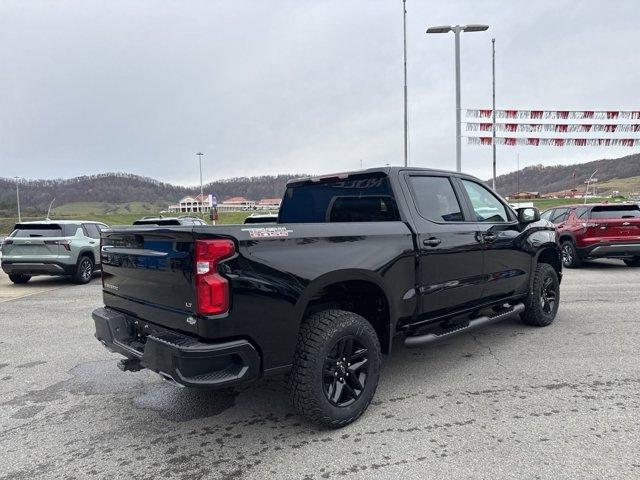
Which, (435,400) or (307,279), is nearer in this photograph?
(307,279)

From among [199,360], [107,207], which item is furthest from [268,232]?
[107,207]

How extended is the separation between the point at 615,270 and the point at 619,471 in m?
10.4

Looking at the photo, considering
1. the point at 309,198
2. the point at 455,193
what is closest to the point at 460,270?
the point at 455,193

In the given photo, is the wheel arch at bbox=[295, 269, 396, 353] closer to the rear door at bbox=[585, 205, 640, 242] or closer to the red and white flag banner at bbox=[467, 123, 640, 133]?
the rear door at bbox=[585, 205, 640, 242]

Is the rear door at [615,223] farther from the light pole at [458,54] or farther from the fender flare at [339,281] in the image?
the fender flare at [339,281]

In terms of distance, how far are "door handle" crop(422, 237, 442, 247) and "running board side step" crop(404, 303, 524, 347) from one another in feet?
2.55

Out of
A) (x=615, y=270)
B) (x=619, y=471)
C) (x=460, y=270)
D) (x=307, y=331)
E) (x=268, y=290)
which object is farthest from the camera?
(x=615, y=270)

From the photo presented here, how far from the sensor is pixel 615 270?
11.6 metres

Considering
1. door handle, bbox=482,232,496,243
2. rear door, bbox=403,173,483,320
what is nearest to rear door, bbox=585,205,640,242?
door handle, bbox=482,232,496,243

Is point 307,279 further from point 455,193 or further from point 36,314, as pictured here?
point 36,314

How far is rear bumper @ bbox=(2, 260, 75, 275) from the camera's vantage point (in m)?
10.9

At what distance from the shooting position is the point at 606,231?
11000 millimetres

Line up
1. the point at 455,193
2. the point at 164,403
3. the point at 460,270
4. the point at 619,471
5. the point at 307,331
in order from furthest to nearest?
the point at 455,193
the point at 460,270
the point at 164,403
the point at 307,331
the point at 619,471

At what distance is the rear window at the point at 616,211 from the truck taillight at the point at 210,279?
1088 cm
